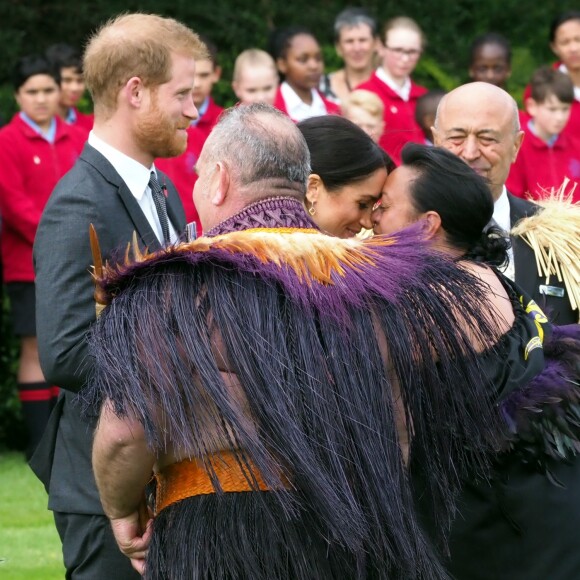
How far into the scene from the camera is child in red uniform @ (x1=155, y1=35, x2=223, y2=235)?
26.2ft

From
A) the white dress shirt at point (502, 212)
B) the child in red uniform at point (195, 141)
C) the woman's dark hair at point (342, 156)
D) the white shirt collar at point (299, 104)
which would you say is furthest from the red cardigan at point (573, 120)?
the woman's dark hair at point (342, 156)

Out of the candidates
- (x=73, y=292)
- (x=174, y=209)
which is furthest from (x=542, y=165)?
(x=73, y=292)

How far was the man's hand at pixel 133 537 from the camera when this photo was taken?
3145 millimetres

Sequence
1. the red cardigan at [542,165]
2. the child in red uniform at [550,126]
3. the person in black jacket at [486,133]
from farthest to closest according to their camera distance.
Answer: the child in red uniform at [550,126] < the red cardigan at [542,165] < the person in black jacket at [486,133]

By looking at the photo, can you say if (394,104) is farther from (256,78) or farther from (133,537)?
(133,537)

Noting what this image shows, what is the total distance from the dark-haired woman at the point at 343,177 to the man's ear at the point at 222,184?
930 mm

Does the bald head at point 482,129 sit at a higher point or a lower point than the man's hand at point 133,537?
higher

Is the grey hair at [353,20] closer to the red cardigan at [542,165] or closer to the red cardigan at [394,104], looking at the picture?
the red cardigan at [394,104]

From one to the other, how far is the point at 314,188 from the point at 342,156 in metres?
0.14

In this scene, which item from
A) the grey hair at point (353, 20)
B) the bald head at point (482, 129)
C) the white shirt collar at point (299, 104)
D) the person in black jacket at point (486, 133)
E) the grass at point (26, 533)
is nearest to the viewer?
the person in black jacket at point (486, 133)

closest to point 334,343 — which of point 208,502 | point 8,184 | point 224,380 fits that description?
point 224,380

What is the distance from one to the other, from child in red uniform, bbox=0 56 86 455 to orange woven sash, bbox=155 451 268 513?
544 centimetres

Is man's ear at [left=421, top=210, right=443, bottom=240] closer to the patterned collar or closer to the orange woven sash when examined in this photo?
the patterned collar

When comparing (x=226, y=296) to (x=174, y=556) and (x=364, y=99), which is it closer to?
(x=174, y=556)
